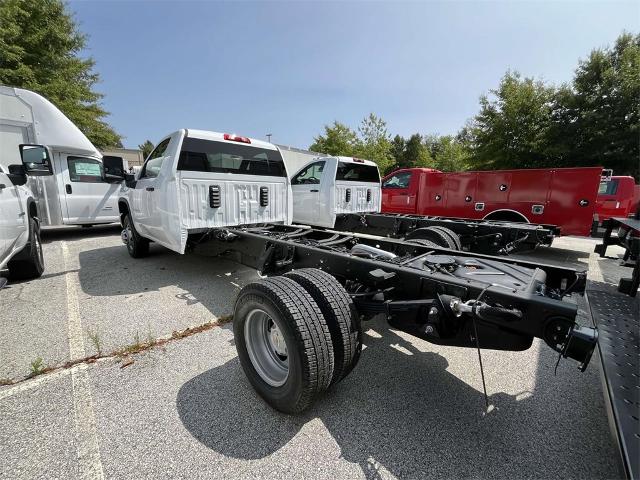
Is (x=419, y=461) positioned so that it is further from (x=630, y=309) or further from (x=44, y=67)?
(x=44, y=67)

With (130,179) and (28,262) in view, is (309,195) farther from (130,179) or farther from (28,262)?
(28,262)

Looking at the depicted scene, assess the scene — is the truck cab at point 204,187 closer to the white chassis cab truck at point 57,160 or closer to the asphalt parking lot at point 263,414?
the asphalt parking lot at point 263,414

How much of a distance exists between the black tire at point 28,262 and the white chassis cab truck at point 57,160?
2.26 metres

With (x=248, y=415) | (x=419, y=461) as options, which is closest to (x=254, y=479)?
(x=248, y=415)

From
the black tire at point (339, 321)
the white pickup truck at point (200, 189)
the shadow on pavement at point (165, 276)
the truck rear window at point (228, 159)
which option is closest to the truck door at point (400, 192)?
the white pickup truck at point (200, 189)

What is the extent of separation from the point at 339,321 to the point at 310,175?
5.93 meters

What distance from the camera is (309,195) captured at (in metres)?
7.14

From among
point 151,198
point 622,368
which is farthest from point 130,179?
point 622,368

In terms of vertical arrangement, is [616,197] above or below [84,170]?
below

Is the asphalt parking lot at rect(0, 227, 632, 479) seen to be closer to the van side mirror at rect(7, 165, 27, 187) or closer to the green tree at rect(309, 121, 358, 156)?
the van side mirror at rect(7, 165, 27, 187)

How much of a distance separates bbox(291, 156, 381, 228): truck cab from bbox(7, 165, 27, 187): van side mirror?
16.0 feet

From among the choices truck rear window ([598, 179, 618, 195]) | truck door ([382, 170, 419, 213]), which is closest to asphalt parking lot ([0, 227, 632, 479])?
truck door ([382, 170, 419, 213])

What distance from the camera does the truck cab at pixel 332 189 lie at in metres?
6.76

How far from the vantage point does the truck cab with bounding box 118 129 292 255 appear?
3.93 meters
